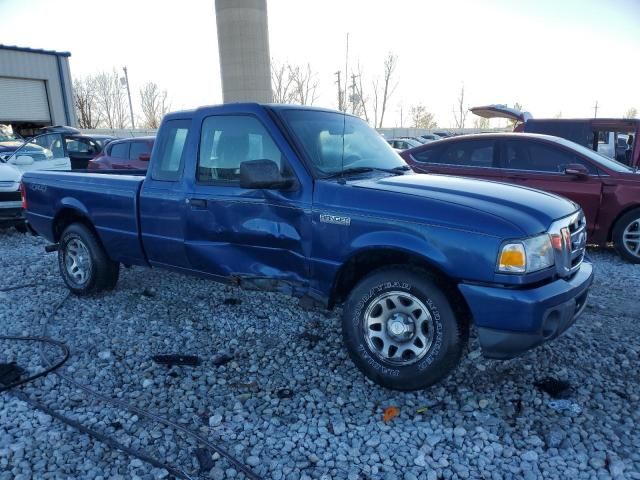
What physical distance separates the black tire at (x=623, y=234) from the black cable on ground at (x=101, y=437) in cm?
615

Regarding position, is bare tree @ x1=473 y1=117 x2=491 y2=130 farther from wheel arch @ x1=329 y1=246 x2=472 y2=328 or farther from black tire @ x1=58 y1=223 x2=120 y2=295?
wheel arch @ x1=329 y1=246 x2=472 y2=328

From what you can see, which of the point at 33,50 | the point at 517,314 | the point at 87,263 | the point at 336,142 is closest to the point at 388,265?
the point at 517,314

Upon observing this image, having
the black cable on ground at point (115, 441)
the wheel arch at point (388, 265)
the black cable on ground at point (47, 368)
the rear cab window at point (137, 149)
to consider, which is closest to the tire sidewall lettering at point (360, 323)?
the wheel arch at point (388, 265)

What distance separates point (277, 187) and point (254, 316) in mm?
1636

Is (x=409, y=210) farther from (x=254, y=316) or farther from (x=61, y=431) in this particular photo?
(x=61, y=431)

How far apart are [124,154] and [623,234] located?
9.72 m

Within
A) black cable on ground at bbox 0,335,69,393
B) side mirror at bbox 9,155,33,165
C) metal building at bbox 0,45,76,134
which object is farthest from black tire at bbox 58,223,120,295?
metal building at bbox 0,45,76,134

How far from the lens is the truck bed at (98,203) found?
14.7ft

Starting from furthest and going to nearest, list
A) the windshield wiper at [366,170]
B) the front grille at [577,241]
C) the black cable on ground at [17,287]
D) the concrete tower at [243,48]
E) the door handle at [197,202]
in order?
the concrete tower at [243,48] → the black cable on ground at [17,287] → the door handle at [197,202] → the windshield wiper at [366,170] → the front grille at [577,241]

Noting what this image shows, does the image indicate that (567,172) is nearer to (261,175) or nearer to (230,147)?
(230,147)

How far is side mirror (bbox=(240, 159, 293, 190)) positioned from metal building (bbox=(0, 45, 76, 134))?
38264 millimetres

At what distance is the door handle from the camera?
385cm

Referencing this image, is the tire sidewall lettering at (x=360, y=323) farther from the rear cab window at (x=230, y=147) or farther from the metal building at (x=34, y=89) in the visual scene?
→ the metal building at (x=34, y=89)

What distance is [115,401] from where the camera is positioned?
3.09 m
